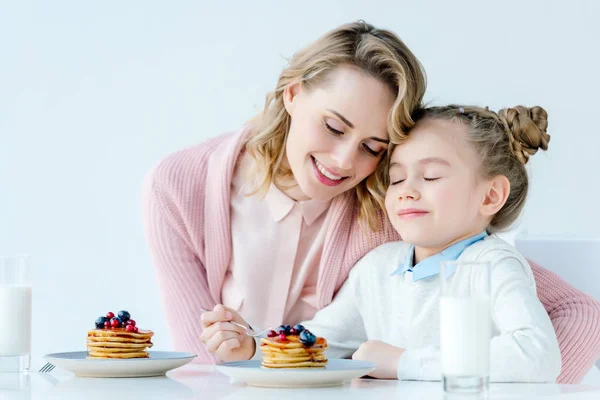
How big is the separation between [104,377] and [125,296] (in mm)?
2661

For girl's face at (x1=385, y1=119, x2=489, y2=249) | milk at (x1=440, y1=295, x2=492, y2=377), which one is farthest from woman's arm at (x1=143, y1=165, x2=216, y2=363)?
milk at (x1=440, y1=295, x2=492, y2=377)

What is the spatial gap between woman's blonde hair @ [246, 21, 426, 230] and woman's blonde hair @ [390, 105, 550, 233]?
71 mm

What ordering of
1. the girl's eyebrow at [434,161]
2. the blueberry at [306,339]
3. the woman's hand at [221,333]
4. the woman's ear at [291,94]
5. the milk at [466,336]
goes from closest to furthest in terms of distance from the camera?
the milk at [466,336], the blueberry at [306,339], the woman's hand at [221,333], the girl's eyebrow at [434,161], the woman's ear at [291,94]

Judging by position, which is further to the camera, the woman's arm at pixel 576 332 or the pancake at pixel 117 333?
the woman's arm at pixel 576 332

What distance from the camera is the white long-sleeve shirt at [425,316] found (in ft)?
4.93

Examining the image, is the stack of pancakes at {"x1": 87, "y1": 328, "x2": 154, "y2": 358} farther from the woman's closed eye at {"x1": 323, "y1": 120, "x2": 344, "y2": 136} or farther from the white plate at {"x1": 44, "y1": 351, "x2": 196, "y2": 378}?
the woman's closed eye at {"x1": 323, "y1": 120, "x2": 344, "y2": 136}

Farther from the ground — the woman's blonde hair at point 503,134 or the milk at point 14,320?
the woman's blonde hair at point 503,134

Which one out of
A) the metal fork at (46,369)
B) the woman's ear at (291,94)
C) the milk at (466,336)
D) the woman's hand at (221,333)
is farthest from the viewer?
the woman's ear at (291,94)

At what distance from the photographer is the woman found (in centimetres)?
208

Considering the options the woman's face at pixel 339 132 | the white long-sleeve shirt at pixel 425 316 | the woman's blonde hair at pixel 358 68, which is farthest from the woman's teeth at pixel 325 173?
the white long-sleeve shirt at pixel 425 316

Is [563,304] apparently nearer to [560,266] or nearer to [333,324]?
[560,266]

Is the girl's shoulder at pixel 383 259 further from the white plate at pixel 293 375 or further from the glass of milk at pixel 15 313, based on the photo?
the glass of milk at pixel 15 313

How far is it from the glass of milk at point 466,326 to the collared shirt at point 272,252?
1.04 meters

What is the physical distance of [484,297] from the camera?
1.21 m
